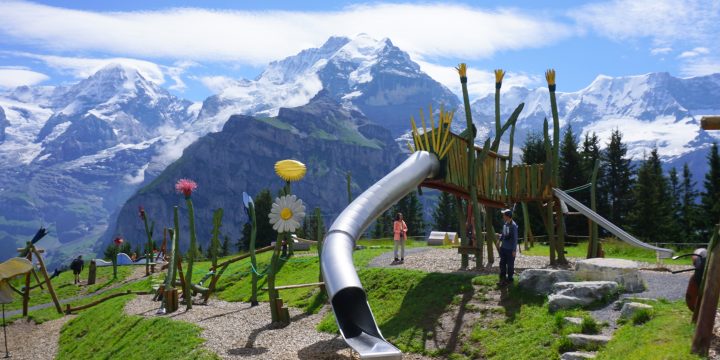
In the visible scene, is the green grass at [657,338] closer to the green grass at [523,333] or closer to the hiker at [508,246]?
the green grass at [523,333]

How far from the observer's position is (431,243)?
41688 millimetres

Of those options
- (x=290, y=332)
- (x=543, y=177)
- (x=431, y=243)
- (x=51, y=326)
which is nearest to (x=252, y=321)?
(x=290, y=332)

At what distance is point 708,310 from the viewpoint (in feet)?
36.4

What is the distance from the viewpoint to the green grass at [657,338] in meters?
11.5

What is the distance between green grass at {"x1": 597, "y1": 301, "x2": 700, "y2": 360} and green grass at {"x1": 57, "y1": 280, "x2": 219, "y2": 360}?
372 inches

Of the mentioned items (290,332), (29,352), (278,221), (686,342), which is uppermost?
(278,221)

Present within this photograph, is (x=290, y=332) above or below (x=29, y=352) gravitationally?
above

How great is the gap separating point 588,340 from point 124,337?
51.9 ft

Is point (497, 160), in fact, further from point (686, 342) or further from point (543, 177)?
point (686, 342)

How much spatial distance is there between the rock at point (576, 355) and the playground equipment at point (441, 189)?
3834 mm

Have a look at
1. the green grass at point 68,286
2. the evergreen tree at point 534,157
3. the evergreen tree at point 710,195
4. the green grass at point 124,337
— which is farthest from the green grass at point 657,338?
Answer: the evergreen tree at point 710,195

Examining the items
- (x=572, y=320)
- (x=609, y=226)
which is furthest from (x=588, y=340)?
(x=609, y=226)

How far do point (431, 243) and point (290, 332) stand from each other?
77.6 feet

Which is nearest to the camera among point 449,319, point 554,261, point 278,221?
point 449,319
